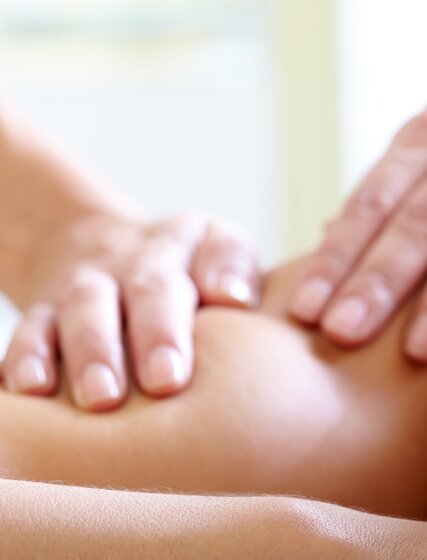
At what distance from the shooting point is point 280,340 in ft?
2.92

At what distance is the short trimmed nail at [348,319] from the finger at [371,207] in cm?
5

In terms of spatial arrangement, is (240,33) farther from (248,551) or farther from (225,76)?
(248,551)

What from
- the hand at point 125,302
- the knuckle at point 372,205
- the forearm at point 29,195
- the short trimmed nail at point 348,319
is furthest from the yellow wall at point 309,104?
the short trimmed nail at point 348,319

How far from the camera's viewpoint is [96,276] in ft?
3.38

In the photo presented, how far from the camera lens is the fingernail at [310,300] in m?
0.93

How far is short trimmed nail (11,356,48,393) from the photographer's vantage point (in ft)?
2.82

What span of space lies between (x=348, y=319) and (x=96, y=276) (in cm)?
28

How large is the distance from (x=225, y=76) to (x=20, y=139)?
180 cm

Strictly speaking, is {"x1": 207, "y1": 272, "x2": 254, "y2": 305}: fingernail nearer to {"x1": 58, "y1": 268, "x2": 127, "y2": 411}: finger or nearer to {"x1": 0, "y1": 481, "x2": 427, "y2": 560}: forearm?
{"x1": 58, "y1": 268, "x2": 127, "y2": 411}: finger

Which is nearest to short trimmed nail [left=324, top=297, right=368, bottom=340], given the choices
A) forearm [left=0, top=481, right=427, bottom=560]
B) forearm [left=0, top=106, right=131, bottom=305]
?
forearm [left=0, top=481, right=427, bottom=560]

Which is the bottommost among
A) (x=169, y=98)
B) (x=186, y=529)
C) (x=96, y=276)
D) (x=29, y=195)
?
(x=169, y=98)

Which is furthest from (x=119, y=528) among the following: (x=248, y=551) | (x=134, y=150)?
(x=134, y=150)

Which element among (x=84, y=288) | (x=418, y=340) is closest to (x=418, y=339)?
(x=418, y=340)

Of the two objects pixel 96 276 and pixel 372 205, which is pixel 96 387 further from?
pixel 372 205
